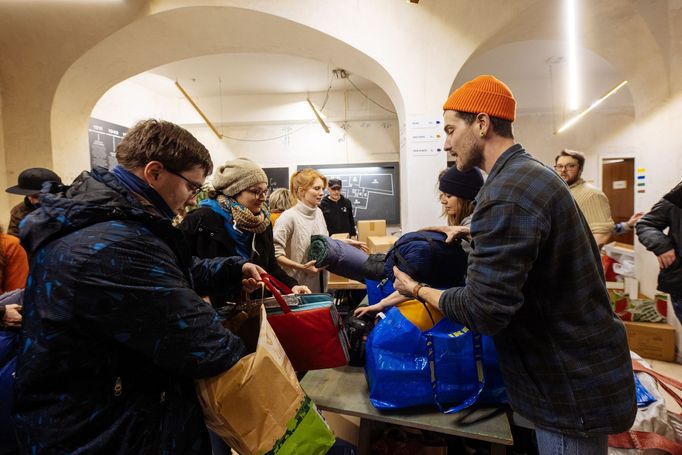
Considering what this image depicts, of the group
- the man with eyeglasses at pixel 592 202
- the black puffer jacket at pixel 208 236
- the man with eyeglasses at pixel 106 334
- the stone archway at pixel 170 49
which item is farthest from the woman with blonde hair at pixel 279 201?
the man with eyeglasses at pixel 106 334

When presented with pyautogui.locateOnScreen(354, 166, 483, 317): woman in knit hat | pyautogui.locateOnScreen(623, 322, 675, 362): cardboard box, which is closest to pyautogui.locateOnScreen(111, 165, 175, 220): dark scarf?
pyautogui.locateOnScreen(354, 166, 483, 317): woman in knit hat

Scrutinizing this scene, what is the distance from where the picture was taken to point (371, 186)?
622cm

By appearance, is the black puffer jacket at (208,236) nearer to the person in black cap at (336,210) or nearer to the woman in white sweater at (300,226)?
the woman in white sweater at (300,226)

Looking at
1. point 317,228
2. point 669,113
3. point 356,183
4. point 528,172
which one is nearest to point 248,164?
point 317,228

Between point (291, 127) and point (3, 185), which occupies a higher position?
point (291, 127)

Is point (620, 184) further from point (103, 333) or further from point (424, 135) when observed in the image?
point (103, 333)

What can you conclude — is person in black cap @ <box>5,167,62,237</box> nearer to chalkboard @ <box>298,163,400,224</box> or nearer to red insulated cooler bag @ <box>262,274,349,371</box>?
red insulated cooler bag @ <box>262,274,349,371</box>

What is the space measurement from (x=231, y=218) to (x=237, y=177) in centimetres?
21

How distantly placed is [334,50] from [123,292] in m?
3.08

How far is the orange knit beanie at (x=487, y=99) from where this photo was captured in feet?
3.29

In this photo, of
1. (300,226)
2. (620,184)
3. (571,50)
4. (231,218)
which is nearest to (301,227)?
(300,226)

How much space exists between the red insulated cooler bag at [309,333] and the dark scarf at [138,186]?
1.32ft

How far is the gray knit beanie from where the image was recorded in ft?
5.71

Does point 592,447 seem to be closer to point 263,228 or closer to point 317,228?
point 263,228
